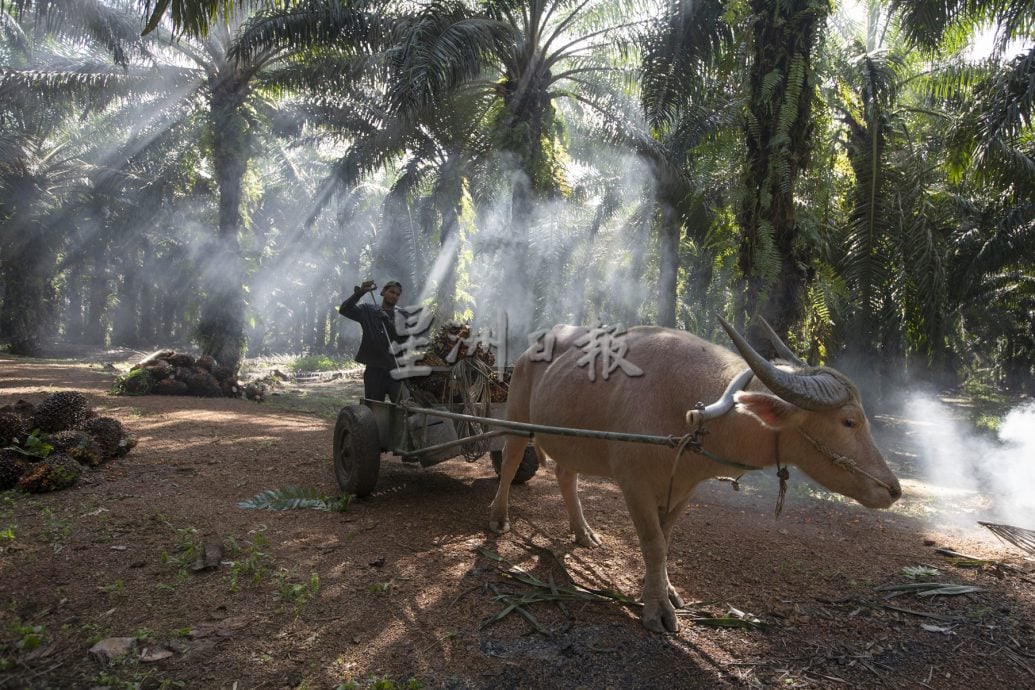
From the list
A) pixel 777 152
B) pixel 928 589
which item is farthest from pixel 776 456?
pixel 777 152

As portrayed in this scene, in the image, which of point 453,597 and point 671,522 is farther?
point 671,522

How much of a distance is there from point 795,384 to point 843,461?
19.4 inches

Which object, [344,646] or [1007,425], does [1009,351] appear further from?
[344,646]

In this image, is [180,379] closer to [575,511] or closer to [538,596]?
[575,511]

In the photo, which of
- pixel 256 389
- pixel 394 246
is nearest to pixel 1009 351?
pixel 394 246

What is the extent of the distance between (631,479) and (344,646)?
1.77m

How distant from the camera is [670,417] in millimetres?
3596

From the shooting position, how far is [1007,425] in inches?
611

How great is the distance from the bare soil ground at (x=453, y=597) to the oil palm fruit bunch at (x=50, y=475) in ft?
0.32

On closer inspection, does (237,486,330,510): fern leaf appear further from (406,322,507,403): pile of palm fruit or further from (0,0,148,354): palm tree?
(0,0,148,354): palm tree

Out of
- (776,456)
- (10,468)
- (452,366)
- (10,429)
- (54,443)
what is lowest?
(10,468)

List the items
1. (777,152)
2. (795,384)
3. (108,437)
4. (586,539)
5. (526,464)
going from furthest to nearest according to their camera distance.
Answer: (777,152) → (526,464) → (108,437) → (586,539) → (795,384)

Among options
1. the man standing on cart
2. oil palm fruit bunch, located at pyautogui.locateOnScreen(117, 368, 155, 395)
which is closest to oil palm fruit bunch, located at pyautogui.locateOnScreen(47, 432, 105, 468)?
the man standing on cart

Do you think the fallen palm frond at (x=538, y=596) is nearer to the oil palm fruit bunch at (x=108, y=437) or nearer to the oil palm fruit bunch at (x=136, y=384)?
the oil palm fruit bunch at (x=108, y=437)
